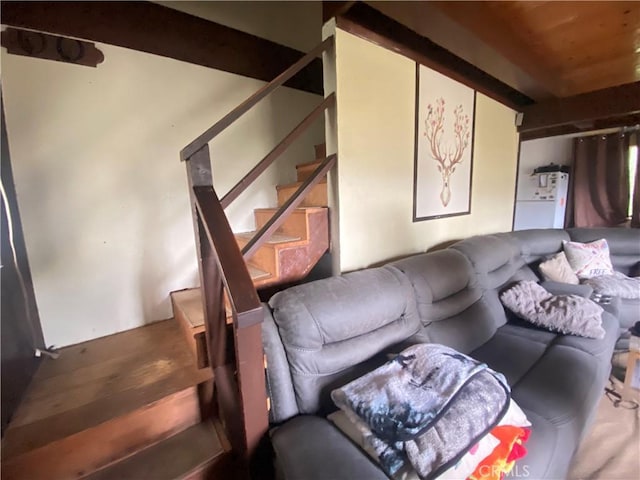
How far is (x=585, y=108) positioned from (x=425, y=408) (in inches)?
134

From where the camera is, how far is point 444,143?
2281mm

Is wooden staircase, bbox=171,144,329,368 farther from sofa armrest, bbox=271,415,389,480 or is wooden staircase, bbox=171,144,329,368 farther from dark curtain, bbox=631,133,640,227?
dark curtain, bbox=631,133,640,227

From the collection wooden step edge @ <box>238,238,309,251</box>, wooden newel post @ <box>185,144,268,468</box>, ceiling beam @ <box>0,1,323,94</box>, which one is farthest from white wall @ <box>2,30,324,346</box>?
wooden newel post @ <box>185,144,268,468</box>

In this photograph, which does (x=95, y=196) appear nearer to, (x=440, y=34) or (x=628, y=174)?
(x=440, y=34)

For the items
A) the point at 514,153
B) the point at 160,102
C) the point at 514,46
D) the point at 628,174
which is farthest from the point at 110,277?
the point at 628,174

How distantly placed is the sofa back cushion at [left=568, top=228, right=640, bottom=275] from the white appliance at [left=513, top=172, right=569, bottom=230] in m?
0.80

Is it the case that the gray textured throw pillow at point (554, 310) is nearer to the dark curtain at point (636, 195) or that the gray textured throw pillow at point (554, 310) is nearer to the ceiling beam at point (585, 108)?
the ceiling beam at point (585, 108)

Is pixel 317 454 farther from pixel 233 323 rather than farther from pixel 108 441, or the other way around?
pixel 108 441

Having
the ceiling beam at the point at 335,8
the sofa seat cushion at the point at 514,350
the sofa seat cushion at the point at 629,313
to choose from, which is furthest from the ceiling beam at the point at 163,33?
the sofa seat cushion at the point at 629,313

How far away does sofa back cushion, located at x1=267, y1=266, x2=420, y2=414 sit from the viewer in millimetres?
1115

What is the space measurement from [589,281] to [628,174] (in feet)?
7.52

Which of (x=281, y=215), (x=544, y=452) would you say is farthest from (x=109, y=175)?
(x=544, y=452)

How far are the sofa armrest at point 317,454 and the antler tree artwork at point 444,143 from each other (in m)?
1.98

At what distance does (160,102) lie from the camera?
6.27 ft
